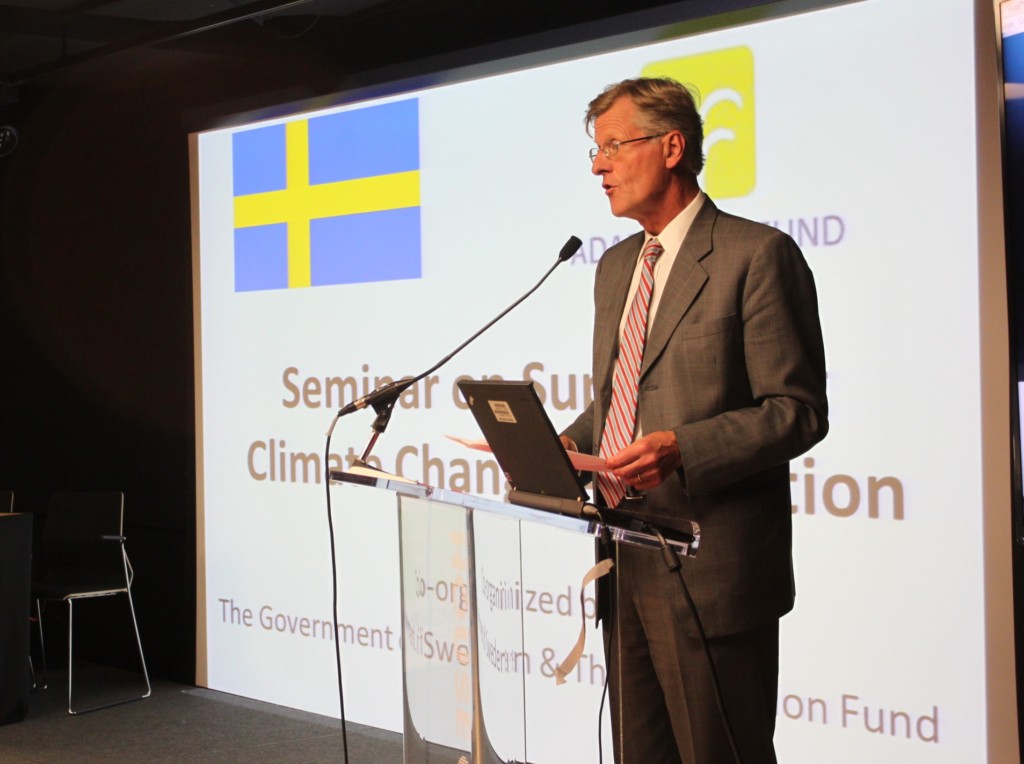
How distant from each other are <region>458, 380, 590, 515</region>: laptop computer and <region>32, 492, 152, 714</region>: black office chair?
146 inches

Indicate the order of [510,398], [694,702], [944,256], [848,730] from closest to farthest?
[510,398]
[694,702]
[944,256]
[848,730]

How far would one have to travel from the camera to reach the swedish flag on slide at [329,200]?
449 centimetres

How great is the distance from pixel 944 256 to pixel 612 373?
4.64 ft

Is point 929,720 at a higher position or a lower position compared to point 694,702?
lower

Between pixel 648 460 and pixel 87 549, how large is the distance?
4.26 metres

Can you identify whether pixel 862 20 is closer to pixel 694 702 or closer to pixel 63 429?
pixel 694 702

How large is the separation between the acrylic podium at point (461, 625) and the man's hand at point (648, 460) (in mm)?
253

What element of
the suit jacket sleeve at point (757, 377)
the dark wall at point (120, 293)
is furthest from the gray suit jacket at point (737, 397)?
the dark wall at point (120, 293)

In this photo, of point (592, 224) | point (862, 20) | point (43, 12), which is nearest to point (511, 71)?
point (592, 224)

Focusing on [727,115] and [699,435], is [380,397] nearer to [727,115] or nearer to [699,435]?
[699,435]

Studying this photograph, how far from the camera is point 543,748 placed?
4055 mm

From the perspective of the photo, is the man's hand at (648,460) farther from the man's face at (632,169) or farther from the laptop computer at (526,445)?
the man's face at (632,169)

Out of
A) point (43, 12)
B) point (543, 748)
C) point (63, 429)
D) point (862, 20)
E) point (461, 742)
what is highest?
point (43, 12)

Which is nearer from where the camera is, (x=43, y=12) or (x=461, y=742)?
(x=461, y=742)
